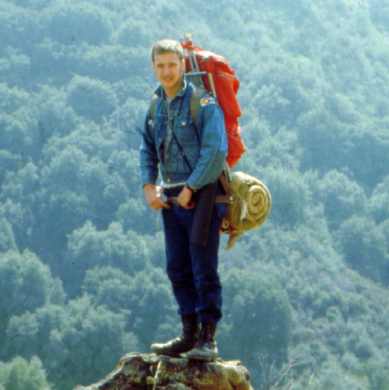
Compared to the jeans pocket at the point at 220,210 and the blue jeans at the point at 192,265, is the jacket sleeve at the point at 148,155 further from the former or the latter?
the jeans pocket at the point at 220,210

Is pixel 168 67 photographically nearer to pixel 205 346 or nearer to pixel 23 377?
pixel 205 346

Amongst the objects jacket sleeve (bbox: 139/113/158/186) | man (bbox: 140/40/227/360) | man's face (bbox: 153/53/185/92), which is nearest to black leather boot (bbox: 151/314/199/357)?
man (bbox: 140/40/227/360)

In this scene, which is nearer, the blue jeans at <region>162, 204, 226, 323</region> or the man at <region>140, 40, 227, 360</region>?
the man at <region>140, 40, 227, 360</region>

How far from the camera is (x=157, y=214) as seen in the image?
8525 cm

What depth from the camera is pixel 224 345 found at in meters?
66.8

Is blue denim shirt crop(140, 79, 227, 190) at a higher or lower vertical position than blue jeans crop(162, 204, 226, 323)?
higher

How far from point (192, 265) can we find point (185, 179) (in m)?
0.55

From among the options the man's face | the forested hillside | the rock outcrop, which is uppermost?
the forested hillside

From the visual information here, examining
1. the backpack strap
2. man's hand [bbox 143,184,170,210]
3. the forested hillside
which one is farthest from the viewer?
the forested hillside

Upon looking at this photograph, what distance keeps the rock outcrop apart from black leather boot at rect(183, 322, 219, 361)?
7cm

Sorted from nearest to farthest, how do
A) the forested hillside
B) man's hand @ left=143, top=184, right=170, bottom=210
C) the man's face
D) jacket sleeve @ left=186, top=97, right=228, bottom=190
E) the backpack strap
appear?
jacket sleeve @ left=186, top=97, right=228, bottom=190 → the man's face → man's hand @ left=143, top=184, right=170, bottom=210 → the backpack strap → the forested hillside

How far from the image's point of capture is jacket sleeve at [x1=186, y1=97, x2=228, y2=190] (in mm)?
8102

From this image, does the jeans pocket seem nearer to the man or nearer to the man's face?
the man

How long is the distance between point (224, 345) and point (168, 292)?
9.59 meters
